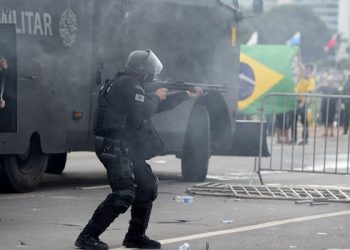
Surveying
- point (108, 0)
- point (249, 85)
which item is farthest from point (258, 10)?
point (249, 85)

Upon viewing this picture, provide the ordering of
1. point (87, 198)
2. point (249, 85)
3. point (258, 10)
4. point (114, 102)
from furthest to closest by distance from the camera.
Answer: point (249, 85) < point (258, 10) < point (87, 198) < point (114, 102)

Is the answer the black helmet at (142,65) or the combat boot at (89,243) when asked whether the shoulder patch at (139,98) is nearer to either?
the black helmet at (142,65)

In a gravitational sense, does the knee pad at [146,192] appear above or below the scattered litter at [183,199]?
above

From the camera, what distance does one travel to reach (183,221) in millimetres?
A: 10555

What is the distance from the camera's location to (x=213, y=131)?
15336 millimetres

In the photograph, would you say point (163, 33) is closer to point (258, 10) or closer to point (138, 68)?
point (258, 10)

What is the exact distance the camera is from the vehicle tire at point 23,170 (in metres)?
12.3

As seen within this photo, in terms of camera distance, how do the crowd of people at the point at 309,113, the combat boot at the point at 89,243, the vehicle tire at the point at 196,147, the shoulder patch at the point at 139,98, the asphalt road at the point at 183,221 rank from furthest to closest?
the crowd of people at the point at 309,113, the vehicle tire at the point at 196,147, the asphalt road at the point at 183,221, the shoulder patch at the point at 139,98, the combat boot at the point at 89,243

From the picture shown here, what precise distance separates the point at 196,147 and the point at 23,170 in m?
2.82

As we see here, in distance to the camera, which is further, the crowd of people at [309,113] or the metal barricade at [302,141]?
the crowd of people at [309,113]

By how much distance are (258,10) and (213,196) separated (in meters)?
3.36

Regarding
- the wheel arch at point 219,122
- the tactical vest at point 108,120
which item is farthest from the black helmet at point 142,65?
the wheel arch at point 219,122

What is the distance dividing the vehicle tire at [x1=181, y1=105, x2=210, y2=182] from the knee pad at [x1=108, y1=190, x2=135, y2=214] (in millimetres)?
5953

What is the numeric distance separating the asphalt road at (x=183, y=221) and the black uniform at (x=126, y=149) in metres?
0.38
